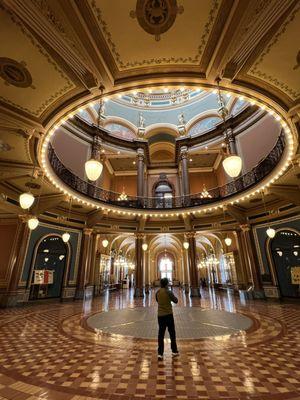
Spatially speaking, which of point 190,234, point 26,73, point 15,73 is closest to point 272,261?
point 190,234

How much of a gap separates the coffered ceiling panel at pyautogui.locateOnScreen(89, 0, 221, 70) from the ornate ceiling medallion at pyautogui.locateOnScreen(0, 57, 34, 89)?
160cm

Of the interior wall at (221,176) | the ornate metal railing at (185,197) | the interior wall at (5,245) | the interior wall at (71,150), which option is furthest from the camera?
the interior wall at (221,176)

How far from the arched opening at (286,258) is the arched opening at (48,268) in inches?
426

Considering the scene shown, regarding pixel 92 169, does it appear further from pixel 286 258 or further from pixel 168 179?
pixel 168 179

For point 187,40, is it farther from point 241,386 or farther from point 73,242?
point 73,242

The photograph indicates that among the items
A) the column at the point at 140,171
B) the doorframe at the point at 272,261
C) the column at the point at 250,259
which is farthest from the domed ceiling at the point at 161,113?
the doorframe at the point at 272,261

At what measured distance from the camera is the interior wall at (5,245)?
9.07m

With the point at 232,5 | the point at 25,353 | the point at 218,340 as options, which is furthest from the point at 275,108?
the point at 25,353

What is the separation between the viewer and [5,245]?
9.48m

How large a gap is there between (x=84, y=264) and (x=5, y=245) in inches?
153

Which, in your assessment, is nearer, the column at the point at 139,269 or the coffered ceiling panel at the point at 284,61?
the coffered ceiling panel at the point at 284,61

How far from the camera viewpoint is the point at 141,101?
16750 millimetres

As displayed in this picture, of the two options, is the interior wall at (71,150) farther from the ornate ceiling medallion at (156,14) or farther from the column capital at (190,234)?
the ornate ceiling medallion at (156,14)

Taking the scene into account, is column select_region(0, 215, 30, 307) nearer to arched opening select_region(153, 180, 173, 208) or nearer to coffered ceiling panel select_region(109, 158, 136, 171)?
coffered ceiling panel select_region(109, 158, 136, 171)
